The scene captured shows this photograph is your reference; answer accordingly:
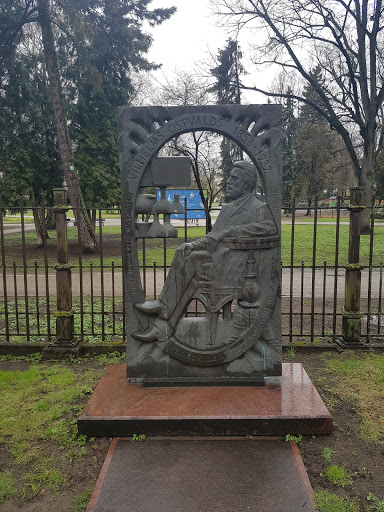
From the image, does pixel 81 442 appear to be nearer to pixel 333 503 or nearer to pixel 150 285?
pixel 333 503

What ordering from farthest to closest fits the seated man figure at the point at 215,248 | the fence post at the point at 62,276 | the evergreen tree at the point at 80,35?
the evergreen tree at the point at 80,35 < the fence post at the point at 62,276 < the seated man figure at the point at 215,248

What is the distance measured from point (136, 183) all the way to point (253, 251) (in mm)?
1324

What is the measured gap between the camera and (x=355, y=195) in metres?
5.41

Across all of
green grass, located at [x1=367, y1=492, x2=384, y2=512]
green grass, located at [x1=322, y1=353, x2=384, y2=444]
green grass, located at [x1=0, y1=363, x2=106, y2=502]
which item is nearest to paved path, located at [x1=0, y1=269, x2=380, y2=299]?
green grass, located at [x1=322, y1=353, x2=384, y2=444]

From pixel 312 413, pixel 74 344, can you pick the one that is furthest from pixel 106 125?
pixel 312 413

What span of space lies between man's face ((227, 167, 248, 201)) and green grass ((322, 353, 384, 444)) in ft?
7.98

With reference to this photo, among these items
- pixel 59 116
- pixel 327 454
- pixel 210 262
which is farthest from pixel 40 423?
pixel 59 116

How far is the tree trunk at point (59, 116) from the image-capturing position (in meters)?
13.1

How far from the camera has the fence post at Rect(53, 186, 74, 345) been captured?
5.35m

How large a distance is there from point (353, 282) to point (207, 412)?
3.06 metres

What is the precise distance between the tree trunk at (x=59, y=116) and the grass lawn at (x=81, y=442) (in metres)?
8.54

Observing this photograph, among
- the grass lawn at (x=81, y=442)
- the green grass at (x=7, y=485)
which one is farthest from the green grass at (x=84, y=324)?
the green grass at (x=7, y=485)

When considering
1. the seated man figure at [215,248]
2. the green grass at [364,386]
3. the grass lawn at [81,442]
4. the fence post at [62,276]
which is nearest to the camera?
the grass lawn at [81,442]

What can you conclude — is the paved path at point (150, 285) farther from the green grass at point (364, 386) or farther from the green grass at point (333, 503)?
the green grass at point (333, 503)
